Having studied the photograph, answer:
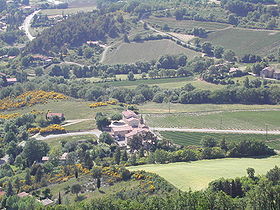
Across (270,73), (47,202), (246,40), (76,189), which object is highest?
(76,189)

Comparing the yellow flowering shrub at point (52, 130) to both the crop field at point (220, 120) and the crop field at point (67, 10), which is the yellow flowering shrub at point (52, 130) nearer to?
the crop field at point (220, 120)

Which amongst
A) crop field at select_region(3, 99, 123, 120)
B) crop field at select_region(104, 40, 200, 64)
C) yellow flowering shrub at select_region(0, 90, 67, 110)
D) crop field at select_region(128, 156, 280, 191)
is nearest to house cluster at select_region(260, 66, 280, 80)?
crop field at select_region(104, 40, 200, 64)

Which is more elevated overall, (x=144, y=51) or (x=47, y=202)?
(x=47, y=202)

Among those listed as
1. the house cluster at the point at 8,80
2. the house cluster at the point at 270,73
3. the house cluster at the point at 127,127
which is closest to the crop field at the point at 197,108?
the house cluster at the point at 127,127

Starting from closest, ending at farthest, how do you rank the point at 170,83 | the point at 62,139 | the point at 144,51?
1. the point at 62,139
2. the point at 170,83
3. the point at 144,51

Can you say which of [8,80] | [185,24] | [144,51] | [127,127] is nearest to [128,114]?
[127,127]

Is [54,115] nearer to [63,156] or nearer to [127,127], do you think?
[127,127]
